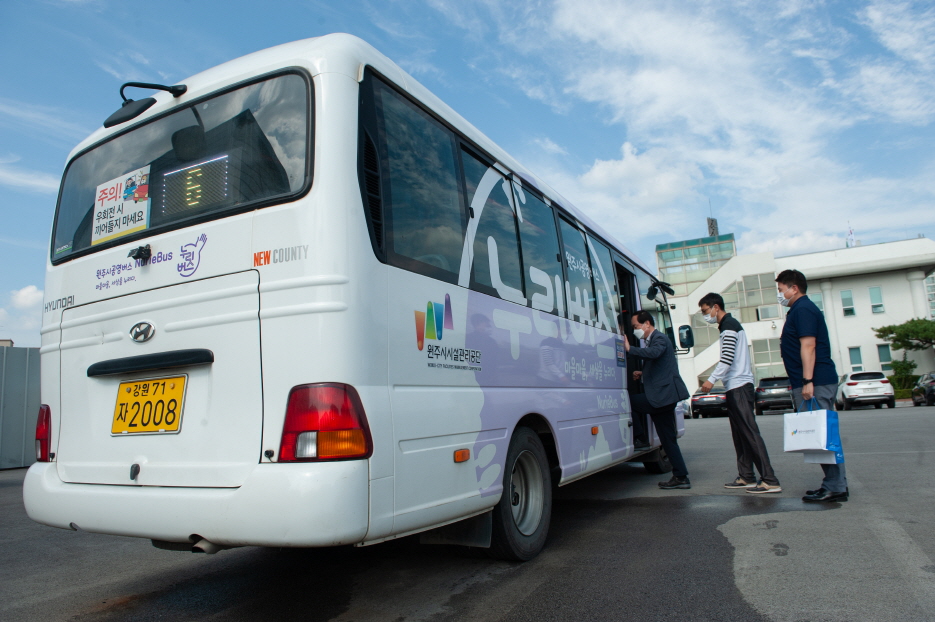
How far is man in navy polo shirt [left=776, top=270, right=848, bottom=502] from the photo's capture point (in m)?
5.60

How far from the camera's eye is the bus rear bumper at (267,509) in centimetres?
259

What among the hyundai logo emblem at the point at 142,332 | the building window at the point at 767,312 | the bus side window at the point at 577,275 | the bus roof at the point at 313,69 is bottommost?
the hyundai logo emblem at the point at 142,332

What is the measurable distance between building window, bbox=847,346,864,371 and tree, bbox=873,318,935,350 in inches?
94.6

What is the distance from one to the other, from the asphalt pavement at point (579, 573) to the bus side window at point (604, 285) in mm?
1812

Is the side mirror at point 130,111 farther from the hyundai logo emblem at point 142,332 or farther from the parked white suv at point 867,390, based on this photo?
the parked white suv at point 867,390

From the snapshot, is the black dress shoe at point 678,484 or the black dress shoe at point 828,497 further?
the black dress shoe at point 678,484

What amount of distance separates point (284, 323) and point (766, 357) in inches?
1659

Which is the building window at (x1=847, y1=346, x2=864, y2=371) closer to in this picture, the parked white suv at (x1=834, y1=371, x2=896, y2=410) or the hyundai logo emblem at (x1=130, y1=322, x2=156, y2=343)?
the parked white suv at (x1=834, y1=371, x2=896, y2=410)

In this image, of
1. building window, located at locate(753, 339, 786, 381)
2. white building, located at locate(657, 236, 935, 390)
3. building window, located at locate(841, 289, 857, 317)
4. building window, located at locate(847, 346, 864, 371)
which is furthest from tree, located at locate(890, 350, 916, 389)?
building window, located at locate(753, 339, 786, 381)

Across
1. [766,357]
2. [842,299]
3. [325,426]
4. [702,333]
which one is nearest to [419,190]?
[325,426]

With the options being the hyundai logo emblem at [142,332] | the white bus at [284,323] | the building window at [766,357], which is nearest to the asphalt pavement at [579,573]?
the white bus at [284,323]

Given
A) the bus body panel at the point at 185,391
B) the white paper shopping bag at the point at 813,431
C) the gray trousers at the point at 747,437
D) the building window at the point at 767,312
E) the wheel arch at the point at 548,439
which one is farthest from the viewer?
the building window at the point at 767,312

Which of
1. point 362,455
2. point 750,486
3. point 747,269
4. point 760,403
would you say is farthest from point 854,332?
point 362,455

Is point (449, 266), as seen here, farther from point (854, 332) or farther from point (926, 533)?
point (854, 332)
